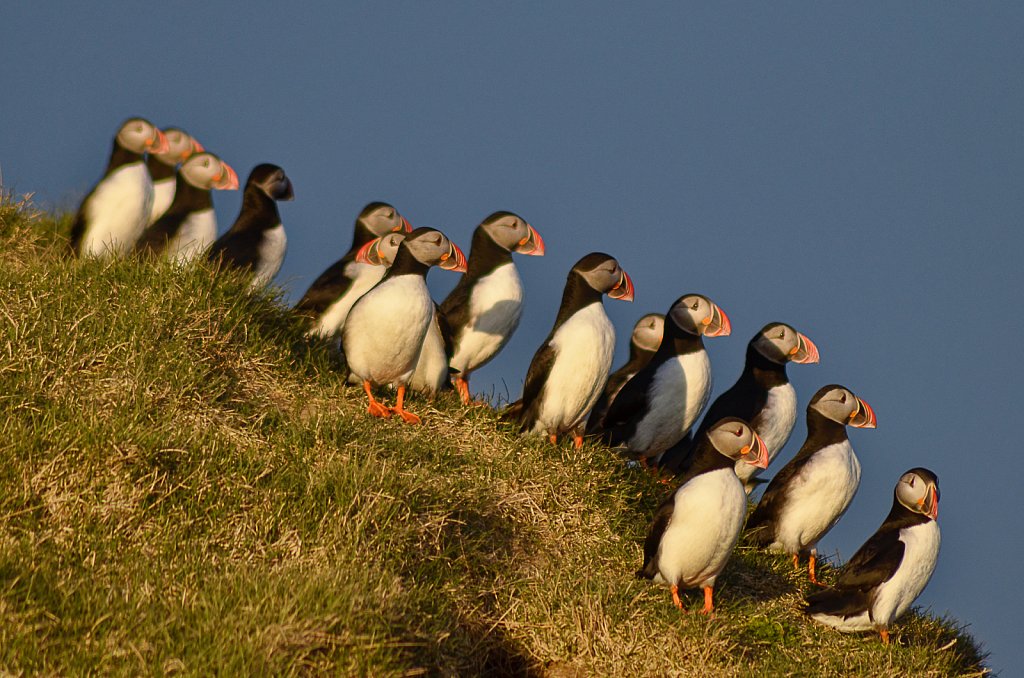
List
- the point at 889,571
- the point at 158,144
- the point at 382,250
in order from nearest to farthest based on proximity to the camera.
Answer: the point at 889,571 < the point at 382,250 < the point at 158,144

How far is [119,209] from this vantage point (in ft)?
30.4

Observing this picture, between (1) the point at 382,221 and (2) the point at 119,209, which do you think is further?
(1) the point at 382,221

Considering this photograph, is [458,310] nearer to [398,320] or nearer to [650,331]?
[398,320]

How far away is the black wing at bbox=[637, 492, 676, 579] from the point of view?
6.20m

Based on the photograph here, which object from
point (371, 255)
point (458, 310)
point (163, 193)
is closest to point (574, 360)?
point (458, 310)

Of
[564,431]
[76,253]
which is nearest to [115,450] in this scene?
[564,431]

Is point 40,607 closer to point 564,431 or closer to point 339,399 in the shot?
point 339,399

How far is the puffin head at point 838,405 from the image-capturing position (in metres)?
7.67

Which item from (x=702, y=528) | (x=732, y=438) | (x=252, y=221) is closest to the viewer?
(x=702, y=528)

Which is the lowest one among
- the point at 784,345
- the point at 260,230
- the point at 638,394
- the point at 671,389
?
the point at 260,230

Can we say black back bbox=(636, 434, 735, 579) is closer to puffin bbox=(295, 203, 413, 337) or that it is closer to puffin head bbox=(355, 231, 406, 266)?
puffin head bbox=(355, 231, 406, 266)

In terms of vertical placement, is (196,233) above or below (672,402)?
below

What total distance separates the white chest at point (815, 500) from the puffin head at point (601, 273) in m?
1.56

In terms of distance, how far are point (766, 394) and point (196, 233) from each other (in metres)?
4.09
